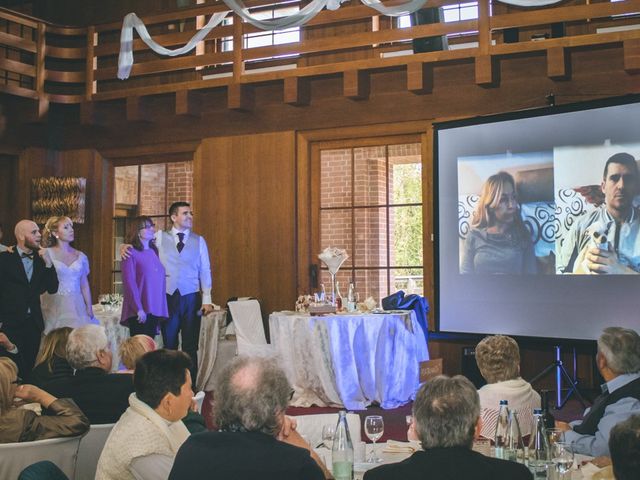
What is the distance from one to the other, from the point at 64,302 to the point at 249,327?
1949 millimetres

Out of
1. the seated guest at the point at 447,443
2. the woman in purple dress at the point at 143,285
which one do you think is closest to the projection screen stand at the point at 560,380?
the woman in purple dress at the point at 143,285

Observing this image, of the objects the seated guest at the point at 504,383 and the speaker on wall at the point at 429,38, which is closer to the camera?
the seated guest at the point at 504,383

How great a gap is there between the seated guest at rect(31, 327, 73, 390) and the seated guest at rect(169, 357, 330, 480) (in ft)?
6.21

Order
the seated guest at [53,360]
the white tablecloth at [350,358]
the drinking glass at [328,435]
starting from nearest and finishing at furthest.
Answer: the drinking glass at [328,435], the seated guest at [53,360], the white tablecloth at [350,358]

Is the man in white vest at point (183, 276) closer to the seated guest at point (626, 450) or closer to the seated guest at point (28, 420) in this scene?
the seated guest at point (28, 420)

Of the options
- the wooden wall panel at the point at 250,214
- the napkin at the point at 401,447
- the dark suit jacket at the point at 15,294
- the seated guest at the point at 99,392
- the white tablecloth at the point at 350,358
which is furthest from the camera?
the wooden wall panel at the point at 250,214

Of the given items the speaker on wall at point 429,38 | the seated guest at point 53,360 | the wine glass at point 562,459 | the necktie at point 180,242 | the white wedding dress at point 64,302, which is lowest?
the wine glass at point 562,459

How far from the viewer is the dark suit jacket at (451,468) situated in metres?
2.02

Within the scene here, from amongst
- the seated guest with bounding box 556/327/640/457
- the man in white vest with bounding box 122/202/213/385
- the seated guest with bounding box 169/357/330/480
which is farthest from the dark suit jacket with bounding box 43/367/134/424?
the man in white vest with bounding box 122/202/213/385

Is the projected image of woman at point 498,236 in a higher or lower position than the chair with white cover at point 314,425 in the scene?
higher

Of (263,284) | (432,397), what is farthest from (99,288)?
(432,397)

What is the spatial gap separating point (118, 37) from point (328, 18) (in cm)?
317

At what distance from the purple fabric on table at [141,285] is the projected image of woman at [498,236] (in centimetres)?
274

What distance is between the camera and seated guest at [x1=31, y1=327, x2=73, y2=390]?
3916 mm
